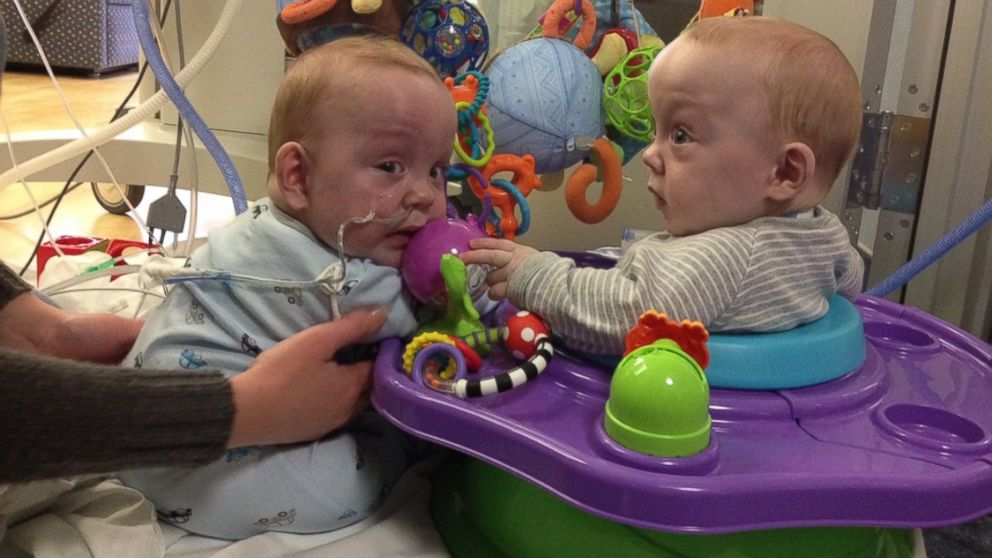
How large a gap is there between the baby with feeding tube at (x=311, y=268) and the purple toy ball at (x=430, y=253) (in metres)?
0.02

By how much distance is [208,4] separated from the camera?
172cm

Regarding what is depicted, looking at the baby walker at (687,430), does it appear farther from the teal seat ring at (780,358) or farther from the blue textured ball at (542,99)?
the blue textured ball at (542,99)

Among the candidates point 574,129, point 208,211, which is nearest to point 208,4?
Answer: point 208,211

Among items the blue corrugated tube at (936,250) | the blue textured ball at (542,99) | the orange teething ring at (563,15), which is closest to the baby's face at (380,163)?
the blue textured ball at (542,99)

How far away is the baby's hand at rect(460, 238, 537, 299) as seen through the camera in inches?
30.5

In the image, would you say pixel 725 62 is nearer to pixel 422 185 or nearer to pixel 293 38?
pixel 422 185

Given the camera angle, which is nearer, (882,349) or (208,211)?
(882,349)

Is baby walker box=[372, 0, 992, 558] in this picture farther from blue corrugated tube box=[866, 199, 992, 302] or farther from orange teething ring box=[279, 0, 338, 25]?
orange teething ring box=[279, 0, 338, 25]

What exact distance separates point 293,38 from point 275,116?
0.37 metres

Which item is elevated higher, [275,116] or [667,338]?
[275,116]

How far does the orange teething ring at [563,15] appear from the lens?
1.19 m

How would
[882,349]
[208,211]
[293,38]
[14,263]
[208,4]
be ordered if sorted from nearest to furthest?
[882,349] < [293,38] < [14,263] < [208,4] < [208,211]

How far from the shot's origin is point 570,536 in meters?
0.66

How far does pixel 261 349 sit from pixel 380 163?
0.20 m
